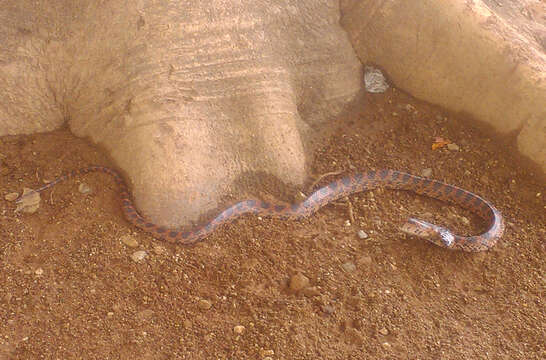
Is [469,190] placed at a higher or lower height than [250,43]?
lower

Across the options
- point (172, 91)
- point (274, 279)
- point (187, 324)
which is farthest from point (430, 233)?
point (172, 91)

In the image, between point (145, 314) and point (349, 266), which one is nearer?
point (145, 314)

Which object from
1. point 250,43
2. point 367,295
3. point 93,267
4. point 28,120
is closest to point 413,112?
point 250,43

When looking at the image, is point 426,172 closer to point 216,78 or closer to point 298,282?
point 298,282

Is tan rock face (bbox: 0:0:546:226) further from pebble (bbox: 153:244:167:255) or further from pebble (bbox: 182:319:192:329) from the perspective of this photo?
pebble (bbox: 182:319:192:329)

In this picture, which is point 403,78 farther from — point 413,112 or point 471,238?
point 471,238

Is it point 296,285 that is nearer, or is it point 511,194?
point 296,285
